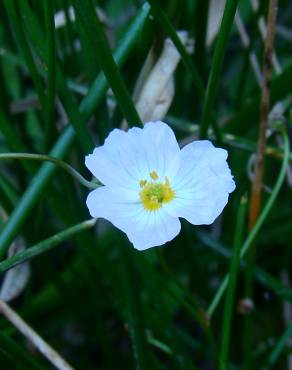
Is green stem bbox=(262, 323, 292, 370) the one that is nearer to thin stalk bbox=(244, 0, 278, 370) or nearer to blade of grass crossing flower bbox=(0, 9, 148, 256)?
thin stalk bbox=(244, 0, 278, 370)

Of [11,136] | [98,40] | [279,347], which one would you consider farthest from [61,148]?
[279,347]

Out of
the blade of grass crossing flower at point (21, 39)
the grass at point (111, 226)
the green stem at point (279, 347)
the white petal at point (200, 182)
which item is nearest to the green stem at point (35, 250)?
the grass at point (111, 226)

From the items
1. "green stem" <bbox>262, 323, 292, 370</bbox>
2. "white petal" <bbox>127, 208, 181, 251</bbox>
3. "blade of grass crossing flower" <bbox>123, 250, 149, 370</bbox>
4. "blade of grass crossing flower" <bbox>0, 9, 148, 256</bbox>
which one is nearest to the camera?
"white petal" <bbox>127, 208, 181, 251</bbox>

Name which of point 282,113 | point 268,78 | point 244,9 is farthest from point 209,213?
point 244,9

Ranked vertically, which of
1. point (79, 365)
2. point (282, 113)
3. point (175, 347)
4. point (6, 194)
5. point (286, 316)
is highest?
point (6, 194)

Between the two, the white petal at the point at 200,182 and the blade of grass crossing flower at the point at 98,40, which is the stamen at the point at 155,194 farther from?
the blade of grass crossing flower at the point at 98,40

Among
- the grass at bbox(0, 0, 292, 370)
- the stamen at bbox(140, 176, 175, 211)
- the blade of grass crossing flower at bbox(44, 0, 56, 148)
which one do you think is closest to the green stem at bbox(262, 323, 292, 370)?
the grass at bbox(0, 0, 292, 370)

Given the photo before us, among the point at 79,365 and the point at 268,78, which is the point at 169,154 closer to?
the point at 268,78
